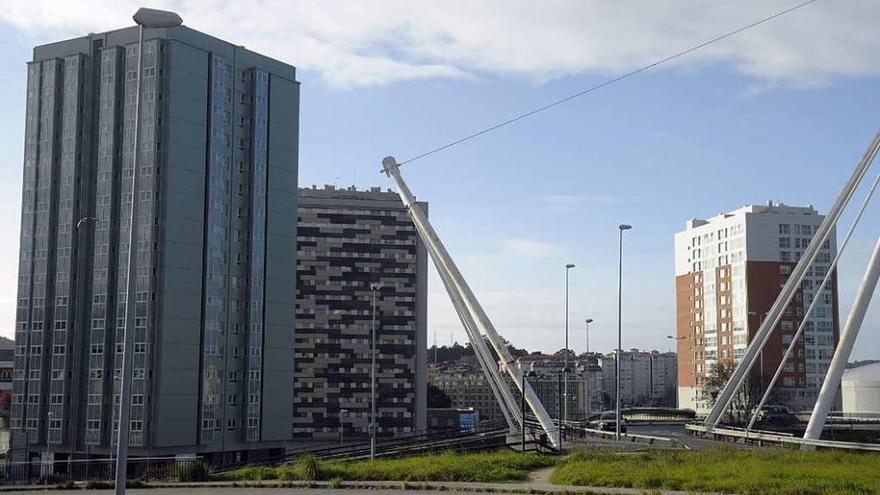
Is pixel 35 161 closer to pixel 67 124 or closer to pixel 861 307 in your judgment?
pixel 67 124

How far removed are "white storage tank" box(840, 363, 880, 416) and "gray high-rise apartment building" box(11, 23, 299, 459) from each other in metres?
65.9

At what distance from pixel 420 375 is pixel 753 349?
290 ft

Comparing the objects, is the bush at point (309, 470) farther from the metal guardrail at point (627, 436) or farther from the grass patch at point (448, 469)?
the metal guardrail at point (627, 436)

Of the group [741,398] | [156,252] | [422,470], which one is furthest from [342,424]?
[422,470]

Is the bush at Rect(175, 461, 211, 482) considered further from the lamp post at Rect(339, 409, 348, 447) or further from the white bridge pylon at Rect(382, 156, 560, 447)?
the lamp post at Rect(339, 409, 348, 447)

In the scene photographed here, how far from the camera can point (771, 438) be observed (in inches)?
1724

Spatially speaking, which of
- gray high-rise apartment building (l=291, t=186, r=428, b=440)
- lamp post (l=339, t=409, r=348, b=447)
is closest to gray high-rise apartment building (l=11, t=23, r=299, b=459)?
lamp post (l=339, t=409, r=348, b=447)

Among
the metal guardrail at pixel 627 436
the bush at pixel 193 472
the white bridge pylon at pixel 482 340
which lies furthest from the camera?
the metal guardrail at pixel 627 436

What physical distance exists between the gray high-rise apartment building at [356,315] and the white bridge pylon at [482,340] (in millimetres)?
78328

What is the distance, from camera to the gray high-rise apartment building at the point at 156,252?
78000 millimetres

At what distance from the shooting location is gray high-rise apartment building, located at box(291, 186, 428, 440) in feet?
426

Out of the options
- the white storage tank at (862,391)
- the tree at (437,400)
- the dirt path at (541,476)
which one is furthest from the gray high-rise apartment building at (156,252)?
the tree at (437,400)

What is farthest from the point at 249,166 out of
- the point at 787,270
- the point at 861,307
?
the point at 787,270

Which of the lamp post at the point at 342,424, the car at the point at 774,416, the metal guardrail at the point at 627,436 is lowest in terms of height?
the lamp post at the point at 342,424
